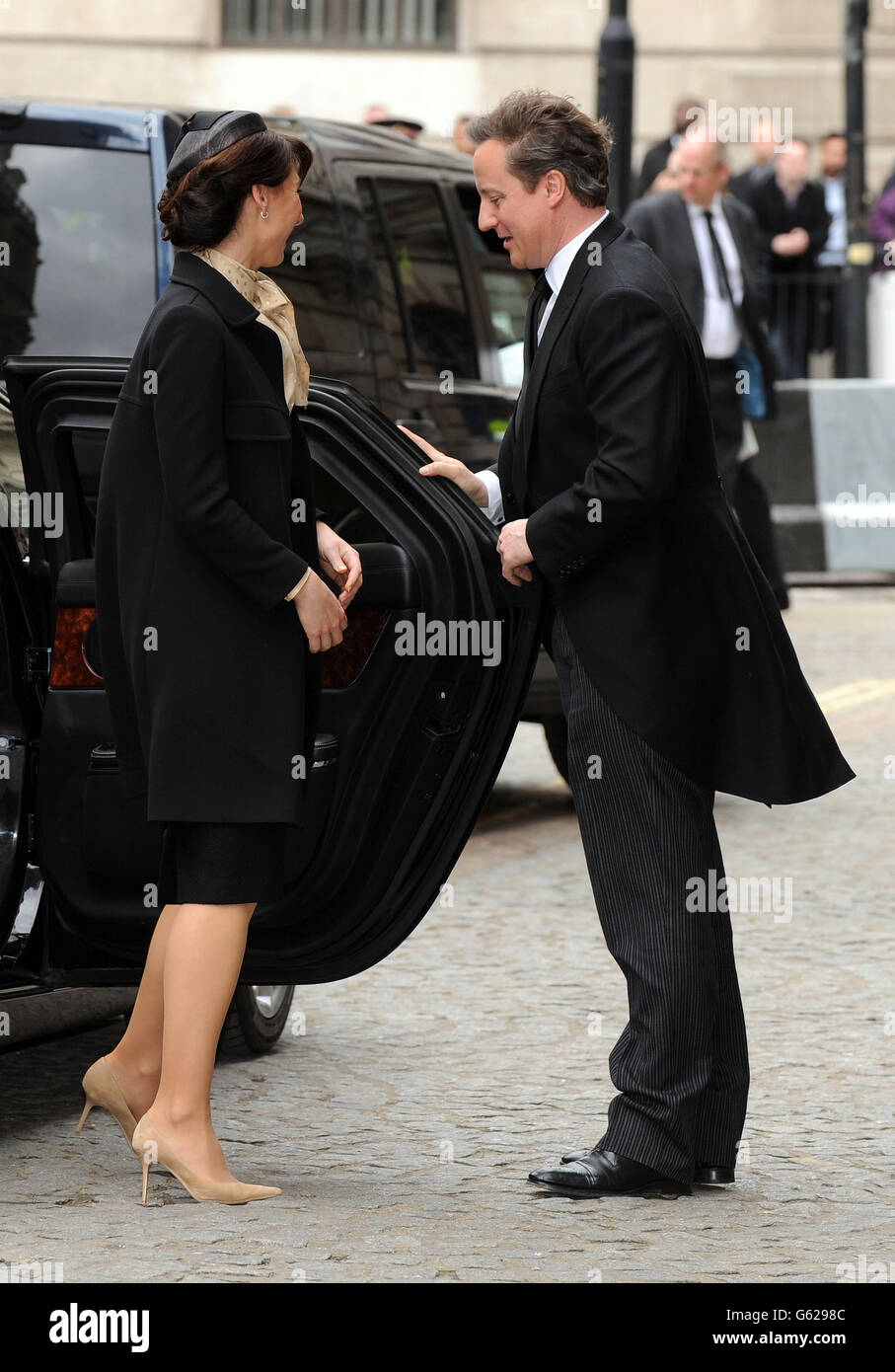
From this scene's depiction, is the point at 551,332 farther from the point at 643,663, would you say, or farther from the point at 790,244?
the point at 790,244

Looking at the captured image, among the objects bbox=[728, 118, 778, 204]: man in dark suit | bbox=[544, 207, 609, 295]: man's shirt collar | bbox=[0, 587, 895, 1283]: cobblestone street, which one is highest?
bbox=[728, 118, 778, 204]: man in dark suit

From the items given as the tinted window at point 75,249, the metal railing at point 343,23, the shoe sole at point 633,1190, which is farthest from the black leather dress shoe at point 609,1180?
the metal railing at point 343,23

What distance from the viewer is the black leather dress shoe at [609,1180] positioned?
429 centimetres

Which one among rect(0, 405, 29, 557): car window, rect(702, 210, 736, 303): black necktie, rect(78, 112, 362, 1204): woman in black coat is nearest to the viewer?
rect(78, 112, 362, 1204): woman in black coat

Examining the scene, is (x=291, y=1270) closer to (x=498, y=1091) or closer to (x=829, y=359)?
(x=498, y=1091)

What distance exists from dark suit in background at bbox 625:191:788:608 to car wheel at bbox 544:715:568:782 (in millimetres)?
2062

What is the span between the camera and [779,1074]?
521cm

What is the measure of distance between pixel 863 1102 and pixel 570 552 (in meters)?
1.50

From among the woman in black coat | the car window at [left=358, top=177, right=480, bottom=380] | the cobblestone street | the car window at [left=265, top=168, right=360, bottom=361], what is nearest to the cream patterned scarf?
the woman in black coat

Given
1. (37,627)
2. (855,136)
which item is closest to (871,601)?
(855,136)

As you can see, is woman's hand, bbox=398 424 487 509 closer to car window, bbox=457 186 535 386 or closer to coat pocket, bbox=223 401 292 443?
coat pocket, bbox=223 401 292 443

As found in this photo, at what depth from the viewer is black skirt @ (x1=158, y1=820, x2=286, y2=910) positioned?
162 inches

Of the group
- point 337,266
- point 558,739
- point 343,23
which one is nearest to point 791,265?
point 343,23

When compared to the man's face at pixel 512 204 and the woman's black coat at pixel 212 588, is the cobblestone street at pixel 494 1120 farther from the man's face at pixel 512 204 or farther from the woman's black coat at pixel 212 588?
the man's face at pixel 512 204
